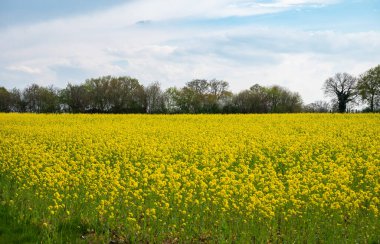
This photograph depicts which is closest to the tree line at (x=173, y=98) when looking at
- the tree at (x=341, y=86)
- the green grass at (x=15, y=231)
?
the tree at (x=341, y=86)

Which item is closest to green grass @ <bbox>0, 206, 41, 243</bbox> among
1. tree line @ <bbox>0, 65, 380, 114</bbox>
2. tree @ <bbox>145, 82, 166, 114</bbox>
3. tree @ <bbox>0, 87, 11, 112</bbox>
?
tree line @ <bbox>0, 65, 380, 114</bbox>

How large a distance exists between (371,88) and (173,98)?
3144 cm

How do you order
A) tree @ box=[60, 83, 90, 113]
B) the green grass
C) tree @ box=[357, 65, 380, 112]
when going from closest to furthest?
the green grass → tree @ box=[357, 65, 380, 112] → tree @ box=[60, 83, 90, 113]

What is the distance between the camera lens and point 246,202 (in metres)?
10.3

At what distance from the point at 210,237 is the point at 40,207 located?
4644 mm

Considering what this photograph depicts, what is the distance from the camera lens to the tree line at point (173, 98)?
65.8 meters

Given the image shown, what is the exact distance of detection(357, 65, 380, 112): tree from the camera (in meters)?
64.6

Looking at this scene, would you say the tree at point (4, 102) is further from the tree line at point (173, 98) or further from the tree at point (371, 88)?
the tree at point (371, 88)

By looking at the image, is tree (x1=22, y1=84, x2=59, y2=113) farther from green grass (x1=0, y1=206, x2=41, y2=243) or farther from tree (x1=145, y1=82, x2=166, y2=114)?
green grass (x1=0, y1=206, x2=41, y2=243)

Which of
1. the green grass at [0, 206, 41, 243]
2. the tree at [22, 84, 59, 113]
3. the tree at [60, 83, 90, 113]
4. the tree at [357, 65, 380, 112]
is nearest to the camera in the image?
the green grass at [0, 206, 41, 243]

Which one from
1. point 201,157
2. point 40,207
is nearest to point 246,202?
point 40,207

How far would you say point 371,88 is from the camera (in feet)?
213

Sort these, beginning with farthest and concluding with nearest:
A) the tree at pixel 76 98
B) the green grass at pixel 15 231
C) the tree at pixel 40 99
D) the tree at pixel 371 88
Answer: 1. the tree at pixel 40 99
2. the tree at pixel 76 98
3. the tree at pixel 371 88
4. the green grass at pixel 15 231

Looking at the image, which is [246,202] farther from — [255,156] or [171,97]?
[171,97]
